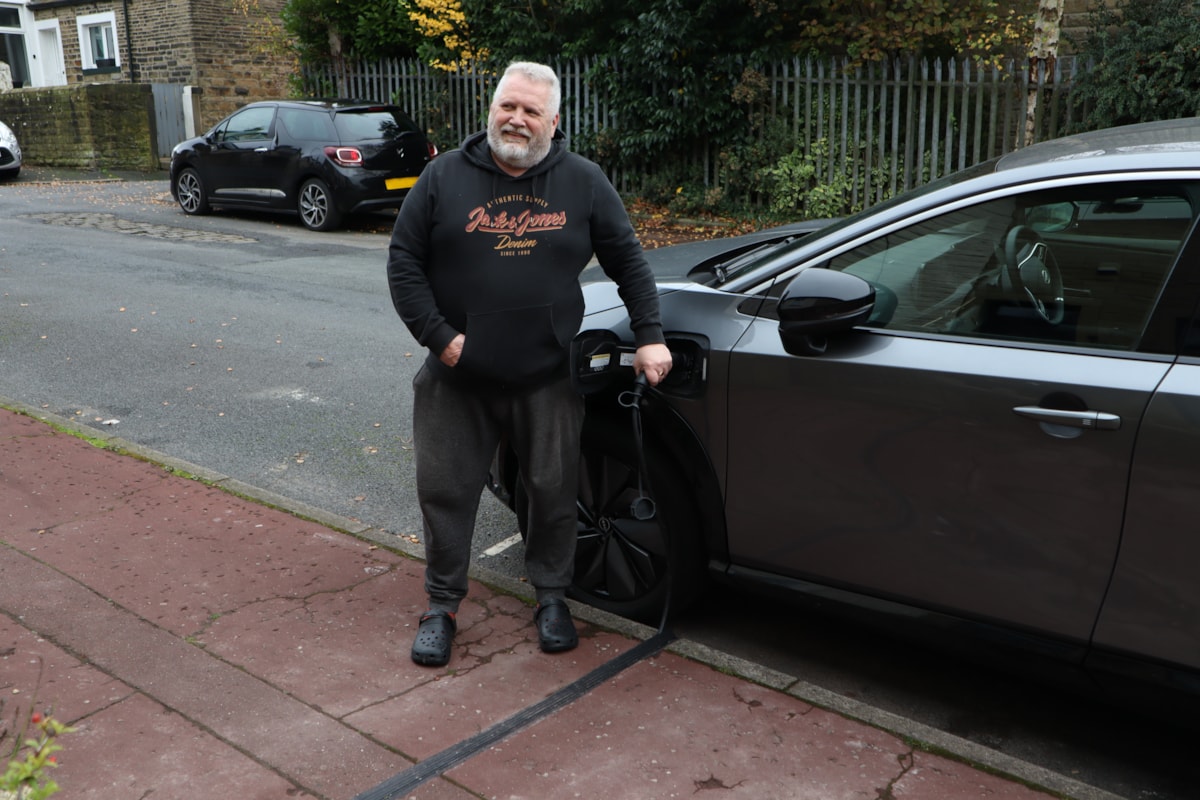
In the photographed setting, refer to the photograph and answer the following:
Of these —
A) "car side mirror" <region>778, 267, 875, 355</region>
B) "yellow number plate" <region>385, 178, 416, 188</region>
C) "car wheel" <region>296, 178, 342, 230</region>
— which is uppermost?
"car side mirror" <region>778, 267, 875, 355</region>

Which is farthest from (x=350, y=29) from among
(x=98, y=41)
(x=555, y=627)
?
(x=555, y=627)

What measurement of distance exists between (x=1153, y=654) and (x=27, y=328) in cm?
823

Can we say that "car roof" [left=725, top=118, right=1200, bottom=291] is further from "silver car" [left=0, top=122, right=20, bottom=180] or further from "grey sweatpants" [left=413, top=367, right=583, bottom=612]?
"silver car" [left=0, top=122, right=20, bottom=180]

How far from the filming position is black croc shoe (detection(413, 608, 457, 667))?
350cm

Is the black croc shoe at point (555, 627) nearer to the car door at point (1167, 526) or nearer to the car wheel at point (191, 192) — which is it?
the car door at point (1167, 526)

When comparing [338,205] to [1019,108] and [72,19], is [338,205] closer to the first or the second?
[1019,108]

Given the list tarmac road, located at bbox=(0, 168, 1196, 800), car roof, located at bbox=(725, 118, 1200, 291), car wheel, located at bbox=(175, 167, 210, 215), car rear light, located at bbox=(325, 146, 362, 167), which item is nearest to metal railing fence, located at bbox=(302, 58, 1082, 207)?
car rear light, located at bbox=(325, 146, 362, 167)

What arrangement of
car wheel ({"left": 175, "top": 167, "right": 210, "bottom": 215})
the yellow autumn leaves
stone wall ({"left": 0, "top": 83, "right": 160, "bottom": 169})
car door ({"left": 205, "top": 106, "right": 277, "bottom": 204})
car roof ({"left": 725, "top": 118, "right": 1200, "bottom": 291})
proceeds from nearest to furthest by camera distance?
car roof ({"left": 725, "top": 118, "right": 1200, "bottom": 291}) → car door ({"left": 205, "top": 106, "right": 277, "bottom": 204}) → car wheel ({"left": 175, "top": 167, "right": 210, "bottom": 215}) → the yellow autumn leaves → stone wall ({"left": 0, "top": 83, "right": 160, "bottom": 169})

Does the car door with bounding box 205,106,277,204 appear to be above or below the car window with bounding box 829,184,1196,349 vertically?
below

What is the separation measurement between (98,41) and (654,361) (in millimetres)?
31471

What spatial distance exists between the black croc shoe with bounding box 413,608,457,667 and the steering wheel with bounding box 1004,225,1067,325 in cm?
202

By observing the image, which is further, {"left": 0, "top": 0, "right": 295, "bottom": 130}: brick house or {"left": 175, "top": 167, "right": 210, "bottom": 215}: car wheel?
{"left": 0, "top": 0, "right": 295, "bottom": 130}: brick house

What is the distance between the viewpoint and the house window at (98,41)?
29297 millimetres

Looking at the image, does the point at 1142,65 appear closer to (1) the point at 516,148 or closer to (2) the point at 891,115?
(2) the point at 891,115
